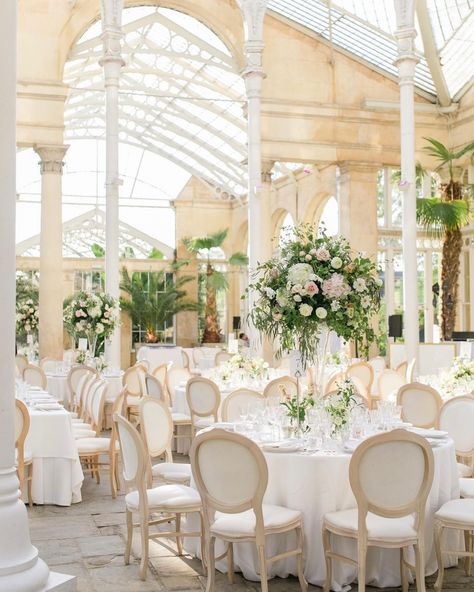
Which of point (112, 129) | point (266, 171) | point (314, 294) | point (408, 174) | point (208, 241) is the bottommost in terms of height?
point (314, 294)

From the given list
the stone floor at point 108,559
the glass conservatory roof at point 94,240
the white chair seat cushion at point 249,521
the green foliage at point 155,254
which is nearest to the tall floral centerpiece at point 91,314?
the stone floor at point 108,559

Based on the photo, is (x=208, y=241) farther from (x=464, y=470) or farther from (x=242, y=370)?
(x=464, y=470)

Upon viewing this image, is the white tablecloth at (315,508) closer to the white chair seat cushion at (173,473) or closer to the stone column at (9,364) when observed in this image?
the white chair seat cushion at (173,473)

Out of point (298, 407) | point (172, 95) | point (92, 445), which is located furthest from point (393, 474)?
point (172, 95)

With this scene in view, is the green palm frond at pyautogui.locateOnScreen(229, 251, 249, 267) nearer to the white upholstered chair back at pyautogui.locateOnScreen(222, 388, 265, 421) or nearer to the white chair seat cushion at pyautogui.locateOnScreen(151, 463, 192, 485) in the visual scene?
the white upholstered chair back at pyautogui.locateOnScreen(222, 388, 265, 421)

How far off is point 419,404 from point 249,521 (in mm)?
3484

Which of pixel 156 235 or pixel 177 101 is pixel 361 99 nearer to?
Result: pixel 177 101

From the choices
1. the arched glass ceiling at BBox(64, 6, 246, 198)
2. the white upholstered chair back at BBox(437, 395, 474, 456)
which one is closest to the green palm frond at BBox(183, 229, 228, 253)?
the arched glass ceiling at BBox(64, 6, 246, 198)

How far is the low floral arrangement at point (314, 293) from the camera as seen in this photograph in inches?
219

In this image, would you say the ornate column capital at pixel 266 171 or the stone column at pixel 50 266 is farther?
the ornate column capital at pixel 266 171

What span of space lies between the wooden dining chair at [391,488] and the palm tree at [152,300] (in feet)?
66.7

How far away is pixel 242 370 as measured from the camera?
1062cm

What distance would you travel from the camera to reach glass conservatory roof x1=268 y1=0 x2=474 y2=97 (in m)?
17.0

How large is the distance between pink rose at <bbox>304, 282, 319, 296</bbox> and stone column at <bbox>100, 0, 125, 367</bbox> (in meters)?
9.51
